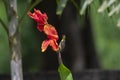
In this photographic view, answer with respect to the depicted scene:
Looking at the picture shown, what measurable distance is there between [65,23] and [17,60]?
351 cm

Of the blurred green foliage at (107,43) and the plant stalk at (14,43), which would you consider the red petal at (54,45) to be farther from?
the blurred green foliage at (107,43)

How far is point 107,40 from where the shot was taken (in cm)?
948

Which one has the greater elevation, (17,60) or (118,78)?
(17,60)

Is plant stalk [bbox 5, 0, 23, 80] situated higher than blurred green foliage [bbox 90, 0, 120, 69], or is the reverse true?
plant stalk [bbox 5, 0, 23, 80]

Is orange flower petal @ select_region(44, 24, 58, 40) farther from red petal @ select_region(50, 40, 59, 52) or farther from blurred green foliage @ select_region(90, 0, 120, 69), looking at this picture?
blurred green foliage @ select_region(90, 0, 120, 69)

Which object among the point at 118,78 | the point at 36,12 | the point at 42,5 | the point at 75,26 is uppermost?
the point at 36,12

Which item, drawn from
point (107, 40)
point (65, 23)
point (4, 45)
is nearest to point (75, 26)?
point (65, 23)

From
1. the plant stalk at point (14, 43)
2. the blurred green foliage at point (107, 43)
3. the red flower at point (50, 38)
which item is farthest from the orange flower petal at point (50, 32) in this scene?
the blurred green foliage at point (107, 43)

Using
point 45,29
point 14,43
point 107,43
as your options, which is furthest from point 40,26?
point 107,43

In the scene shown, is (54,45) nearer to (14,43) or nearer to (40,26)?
(40,26)

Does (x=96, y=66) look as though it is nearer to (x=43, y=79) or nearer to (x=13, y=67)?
(x=43, y=79)

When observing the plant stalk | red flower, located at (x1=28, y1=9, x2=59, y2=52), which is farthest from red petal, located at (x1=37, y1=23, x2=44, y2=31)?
the plant stalk

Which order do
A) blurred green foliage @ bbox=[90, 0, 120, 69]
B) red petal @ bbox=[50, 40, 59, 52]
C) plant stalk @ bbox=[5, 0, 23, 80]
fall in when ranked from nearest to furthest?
red petal @ bbox=[50, 40, 59, 52]
plant stalk @ bbox=[5, 0, 23, 80]
blurred green foliage @ bbox=[90, 0, 120, 69]

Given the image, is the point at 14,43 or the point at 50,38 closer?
the point at 50,38
